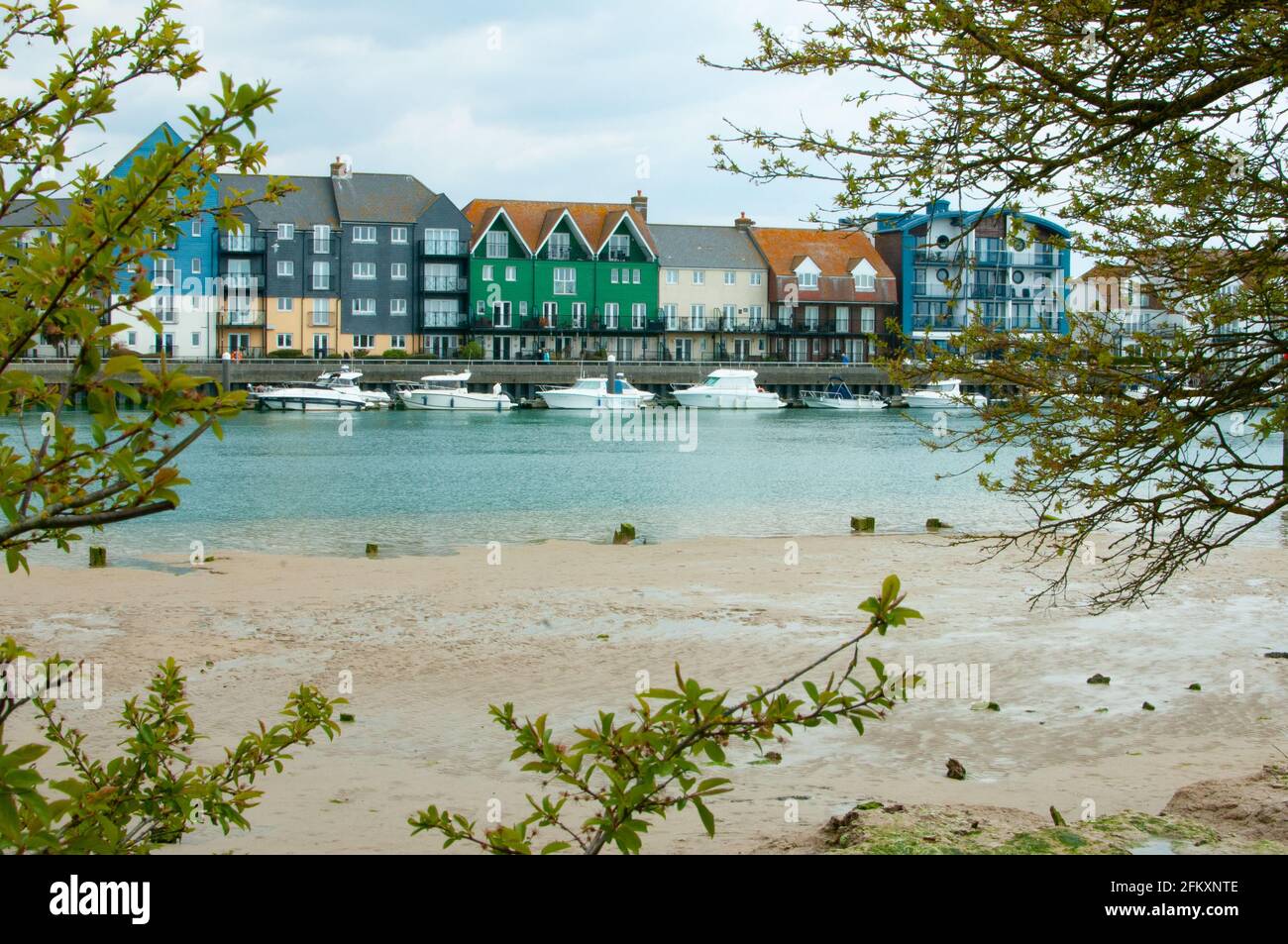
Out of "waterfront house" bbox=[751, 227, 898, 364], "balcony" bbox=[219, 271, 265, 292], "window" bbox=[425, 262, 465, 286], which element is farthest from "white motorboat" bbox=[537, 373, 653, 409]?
"balcony" bbox=[219, 271, 265, 292]

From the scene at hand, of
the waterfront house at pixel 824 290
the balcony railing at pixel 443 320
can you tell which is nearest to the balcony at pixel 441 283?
the balcony railing at pixel 443 320

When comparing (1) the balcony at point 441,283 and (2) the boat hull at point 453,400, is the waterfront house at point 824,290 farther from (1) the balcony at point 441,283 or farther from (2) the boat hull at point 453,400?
(1) the balcony at point 441,283

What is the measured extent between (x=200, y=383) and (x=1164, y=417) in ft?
18.2

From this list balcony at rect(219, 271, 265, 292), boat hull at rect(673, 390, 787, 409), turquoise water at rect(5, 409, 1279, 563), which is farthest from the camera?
boat hull at rect(673, 390, 787, 409)

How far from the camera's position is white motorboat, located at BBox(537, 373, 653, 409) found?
→ 9694 centimetres

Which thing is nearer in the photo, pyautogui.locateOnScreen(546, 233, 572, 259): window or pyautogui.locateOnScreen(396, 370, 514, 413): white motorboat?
pyautogui.locateOnScreen(396, 370, 514, 413): white motorboat

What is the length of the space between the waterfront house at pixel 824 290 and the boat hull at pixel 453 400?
2671cm

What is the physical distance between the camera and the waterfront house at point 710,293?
108 metres

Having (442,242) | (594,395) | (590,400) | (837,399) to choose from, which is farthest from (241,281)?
(837,399)

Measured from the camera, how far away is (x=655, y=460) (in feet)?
194

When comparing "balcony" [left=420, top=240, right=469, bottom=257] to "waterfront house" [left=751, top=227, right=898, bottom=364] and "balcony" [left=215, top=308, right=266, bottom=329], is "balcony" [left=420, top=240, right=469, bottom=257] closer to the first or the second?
"balcony" [left=215, top=308, right=266, bottom=329]

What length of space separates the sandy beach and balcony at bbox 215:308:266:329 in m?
74.9

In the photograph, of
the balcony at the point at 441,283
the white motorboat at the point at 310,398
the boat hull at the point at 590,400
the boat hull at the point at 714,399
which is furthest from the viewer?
the boat hull at the point at 714,399
